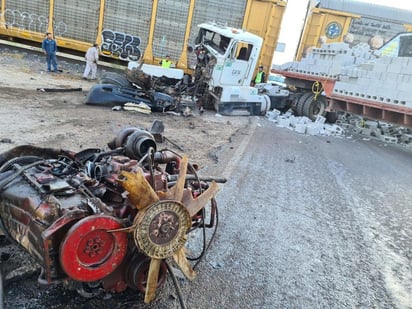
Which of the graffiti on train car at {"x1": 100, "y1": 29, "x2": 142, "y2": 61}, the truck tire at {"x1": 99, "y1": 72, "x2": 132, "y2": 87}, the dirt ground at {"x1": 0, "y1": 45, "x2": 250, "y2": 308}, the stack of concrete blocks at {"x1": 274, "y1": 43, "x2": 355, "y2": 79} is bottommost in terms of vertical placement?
the dirt ground at {"x1": 0, "y1": 45, "x2": 250, "y2": 308}

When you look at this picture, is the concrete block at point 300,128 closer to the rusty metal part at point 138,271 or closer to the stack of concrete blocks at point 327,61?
the stack of concrete blocks at point 327,61

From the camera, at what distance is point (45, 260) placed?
1685 millimetres

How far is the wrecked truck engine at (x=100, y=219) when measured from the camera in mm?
1722

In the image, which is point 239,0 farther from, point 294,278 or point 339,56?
point 294,278

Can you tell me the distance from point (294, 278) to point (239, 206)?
123 cm

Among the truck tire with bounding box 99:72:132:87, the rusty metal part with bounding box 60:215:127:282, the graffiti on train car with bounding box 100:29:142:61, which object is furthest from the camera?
the graffiti on train car with bounding box 100:29:142:61

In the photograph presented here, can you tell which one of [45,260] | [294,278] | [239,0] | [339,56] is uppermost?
[239,0]

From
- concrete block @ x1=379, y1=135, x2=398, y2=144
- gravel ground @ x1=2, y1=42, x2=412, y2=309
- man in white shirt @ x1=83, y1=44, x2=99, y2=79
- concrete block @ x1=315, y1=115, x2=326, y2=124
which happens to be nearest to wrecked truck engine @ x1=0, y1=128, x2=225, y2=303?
gravel ground @ x1=2, y1=42, x2=412, y2=309

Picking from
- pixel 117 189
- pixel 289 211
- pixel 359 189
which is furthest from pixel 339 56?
pixel 117 189

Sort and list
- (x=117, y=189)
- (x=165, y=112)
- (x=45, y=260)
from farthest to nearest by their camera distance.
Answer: (x=165, y=112) < (x=117, y=189) < (x=45, y=260)

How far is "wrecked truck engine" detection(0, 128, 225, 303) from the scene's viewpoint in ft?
5.65

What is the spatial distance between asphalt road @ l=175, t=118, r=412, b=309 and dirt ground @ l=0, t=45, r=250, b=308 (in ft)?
2.44

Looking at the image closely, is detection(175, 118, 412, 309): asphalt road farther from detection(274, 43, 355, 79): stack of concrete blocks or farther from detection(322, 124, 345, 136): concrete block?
detection(274, 43, 355, 79): stack of concrete blocks

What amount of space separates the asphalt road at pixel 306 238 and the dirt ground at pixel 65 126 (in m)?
0.74
